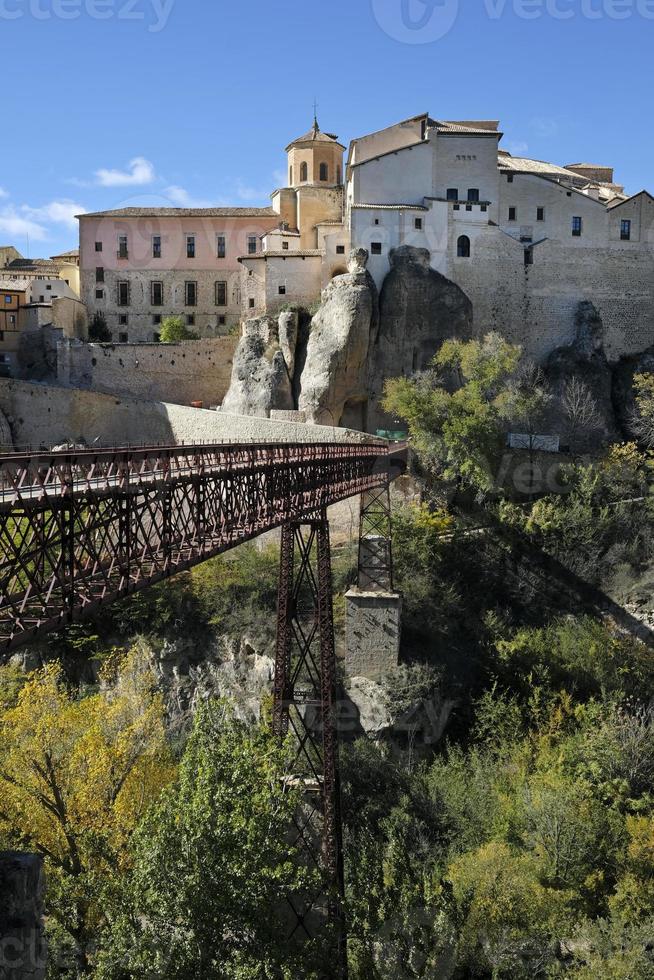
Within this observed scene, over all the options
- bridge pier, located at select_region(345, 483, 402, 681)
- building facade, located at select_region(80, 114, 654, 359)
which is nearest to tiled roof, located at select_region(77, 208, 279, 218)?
building facade, located at select_region(80, 114, 654, 359)

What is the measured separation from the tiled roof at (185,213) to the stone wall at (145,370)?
967 centimetres

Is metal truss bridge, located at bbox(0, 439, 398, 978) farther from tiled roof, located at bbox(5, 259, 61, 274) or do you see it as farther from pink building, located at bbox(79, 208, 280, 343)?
tiled roof, located at bbox(5, 259, 61, 274)

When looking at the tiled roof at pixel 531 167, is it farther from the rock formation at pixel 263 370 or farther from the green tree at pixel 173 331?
the green tree at pixel 173 331

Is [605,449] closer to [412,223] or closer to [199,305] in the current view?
[412,223]

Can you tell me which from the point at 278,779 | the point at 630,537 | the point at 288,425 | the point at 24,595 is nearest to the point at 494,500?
the point at 630,537

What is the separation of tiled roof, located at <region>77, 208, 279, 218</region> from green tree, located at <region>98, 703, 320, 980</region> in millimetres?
44253

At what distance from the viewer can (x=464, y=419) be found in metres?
36.0

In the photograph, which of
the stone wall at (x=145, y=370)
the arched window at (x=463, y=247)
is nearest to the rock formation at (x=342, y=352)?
the arched window at (x=463, y=247)

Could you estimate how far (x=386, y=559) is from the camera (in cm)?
3045

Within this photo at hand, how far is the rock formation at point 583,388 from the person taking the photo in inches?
1715

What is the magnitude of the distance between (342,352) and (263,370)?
400cm

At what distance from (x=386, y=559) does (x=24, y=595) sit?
68.2ft

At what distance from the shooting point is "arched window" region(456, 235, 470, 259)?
45.7m

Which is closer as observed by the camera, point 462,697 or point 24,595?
point 24,595
